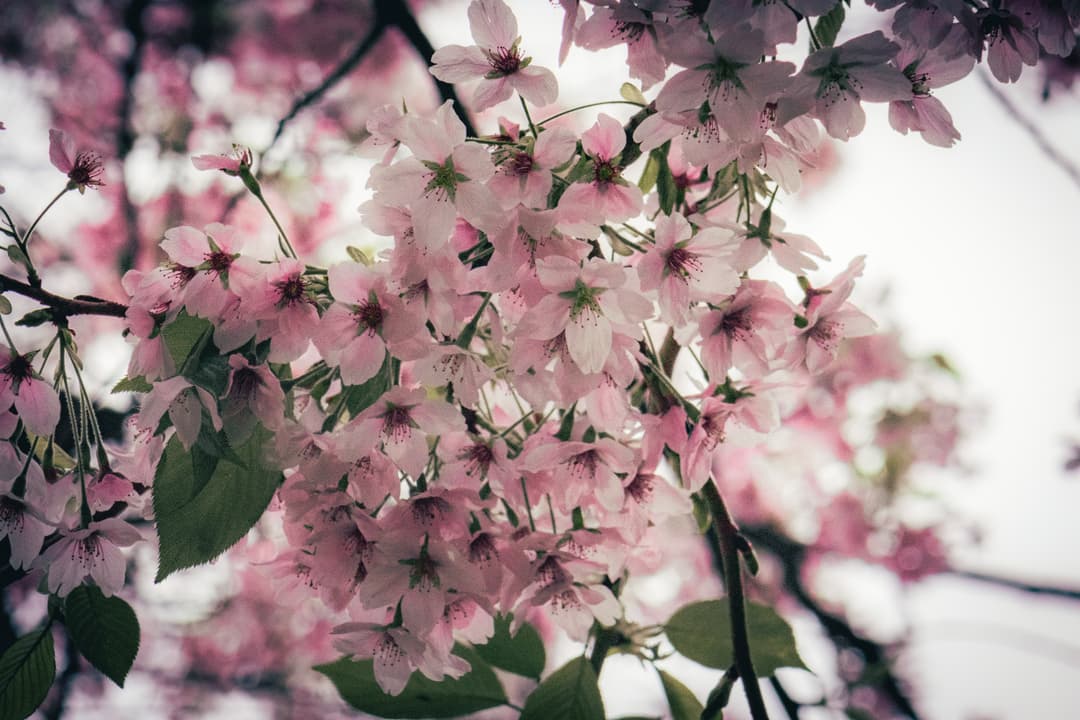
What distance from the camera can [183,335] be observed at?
2.09ft

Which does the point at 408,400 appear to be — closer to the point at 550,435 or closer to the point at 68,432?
the point at 550,435

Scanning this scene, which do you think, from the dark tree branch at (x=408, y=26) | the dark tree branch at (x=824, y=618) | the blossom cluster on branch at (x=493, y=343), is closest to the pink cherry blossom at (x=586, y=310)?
the blossom cluster on branch at (x=493, y=343)

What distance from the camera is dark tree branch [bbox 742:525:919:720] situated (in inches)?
90.7

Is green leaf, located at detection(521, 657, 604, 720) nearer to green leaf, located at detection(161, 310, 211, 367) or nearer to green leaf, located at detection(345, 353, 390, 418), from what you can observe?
green leaf, located at detection(345, 353, 390, 418)

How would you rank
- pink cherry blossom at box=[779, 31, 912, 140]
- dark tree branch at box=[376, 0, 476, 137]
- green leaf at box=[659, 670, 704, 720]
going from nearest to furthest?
pink cherry blossom at box=[779, 31, 912, 140]
green leaf at box=[659, 670, 704, 720]
dark tree branch at box=[376, 0, 476, 137]

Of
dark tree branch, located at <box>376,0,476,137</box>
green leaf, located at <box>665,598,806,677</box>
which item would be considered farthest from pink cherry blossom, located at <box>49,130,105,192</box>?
dark tree branch, located at <box>376,0,476,137</box>

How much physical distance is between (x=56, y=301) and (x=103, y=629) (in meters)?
0.31

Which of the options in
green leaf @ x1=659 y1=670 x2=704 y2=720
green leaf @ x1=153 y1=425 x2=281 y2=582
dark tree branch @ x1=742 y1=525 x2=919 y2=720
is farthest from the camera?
dark tree branch @ x1=742 y1=525 x2=919 y2=720

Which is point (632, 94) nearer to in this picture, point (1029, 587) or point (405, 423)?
point (405, 423)

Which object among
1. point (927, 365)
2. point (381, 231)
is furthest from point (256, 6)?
point (381, 231)

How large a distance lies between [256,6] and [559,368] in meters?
4.64

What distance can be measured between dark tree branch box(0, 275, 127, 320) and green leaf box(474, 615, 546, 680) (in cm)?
52

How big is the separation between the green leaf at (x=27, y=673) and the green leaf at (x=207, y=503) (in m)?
0.18

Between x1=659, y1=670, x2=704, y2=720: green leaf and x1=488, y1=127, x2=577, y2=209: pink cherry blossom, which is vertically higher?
x1=488, y1=127, x2=577, y2=209: pink cherry blossom
